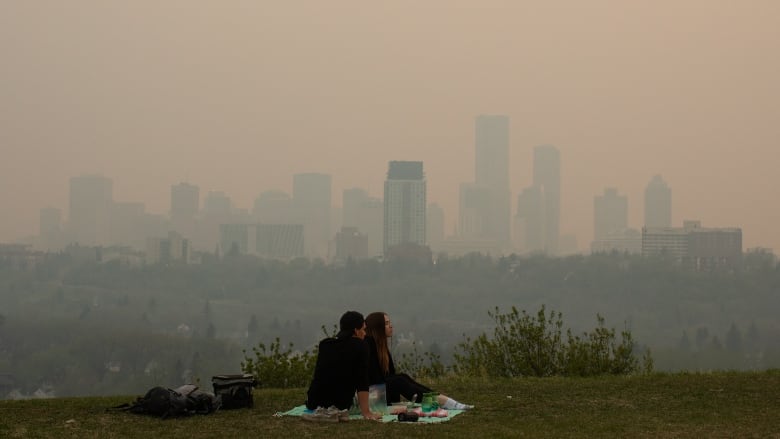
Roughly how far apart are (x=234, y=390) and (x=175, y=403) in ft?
3.69

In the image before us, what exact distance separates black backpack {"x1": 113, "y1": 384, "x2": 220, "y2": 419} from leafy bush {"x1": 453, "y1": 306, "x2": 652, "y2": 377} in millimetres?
8734

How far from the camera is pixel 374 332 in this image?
13.5 meters

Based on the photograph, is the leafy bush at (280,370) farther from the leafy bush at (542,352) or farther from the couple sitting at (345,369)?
the couple sitting at (345,369)

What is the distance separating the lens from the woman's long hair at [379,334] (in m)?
13.5

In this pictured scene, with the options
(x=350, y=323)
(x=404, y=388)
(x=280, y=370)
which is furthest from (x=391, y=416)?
(x=280, y=370)

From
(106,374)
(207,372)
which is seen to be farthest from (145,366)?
(207,372)

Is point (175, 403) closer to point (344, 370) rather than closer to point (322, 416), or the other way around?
point (322, 416)

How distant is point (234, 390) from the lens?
14.0 m

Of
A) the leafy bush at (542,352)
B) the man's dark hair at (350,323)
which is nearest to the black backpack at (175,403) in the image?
the man's dark hair at (350,323)

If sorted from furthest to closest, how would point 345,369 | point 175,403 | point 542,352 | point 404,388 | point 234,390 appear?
point 542,352 → point 234,390 → point 404,388 → point 175,403 → point 345,369

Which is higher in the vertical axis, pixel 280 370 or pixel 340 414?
pixel 340 414

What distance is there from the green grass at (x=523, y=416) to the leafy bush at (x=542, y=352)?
157 inches

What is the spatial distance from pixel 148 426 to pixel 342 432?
9.24 feet

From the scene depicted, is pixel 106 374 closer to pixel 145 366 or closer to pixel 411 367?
pixel 145 366
